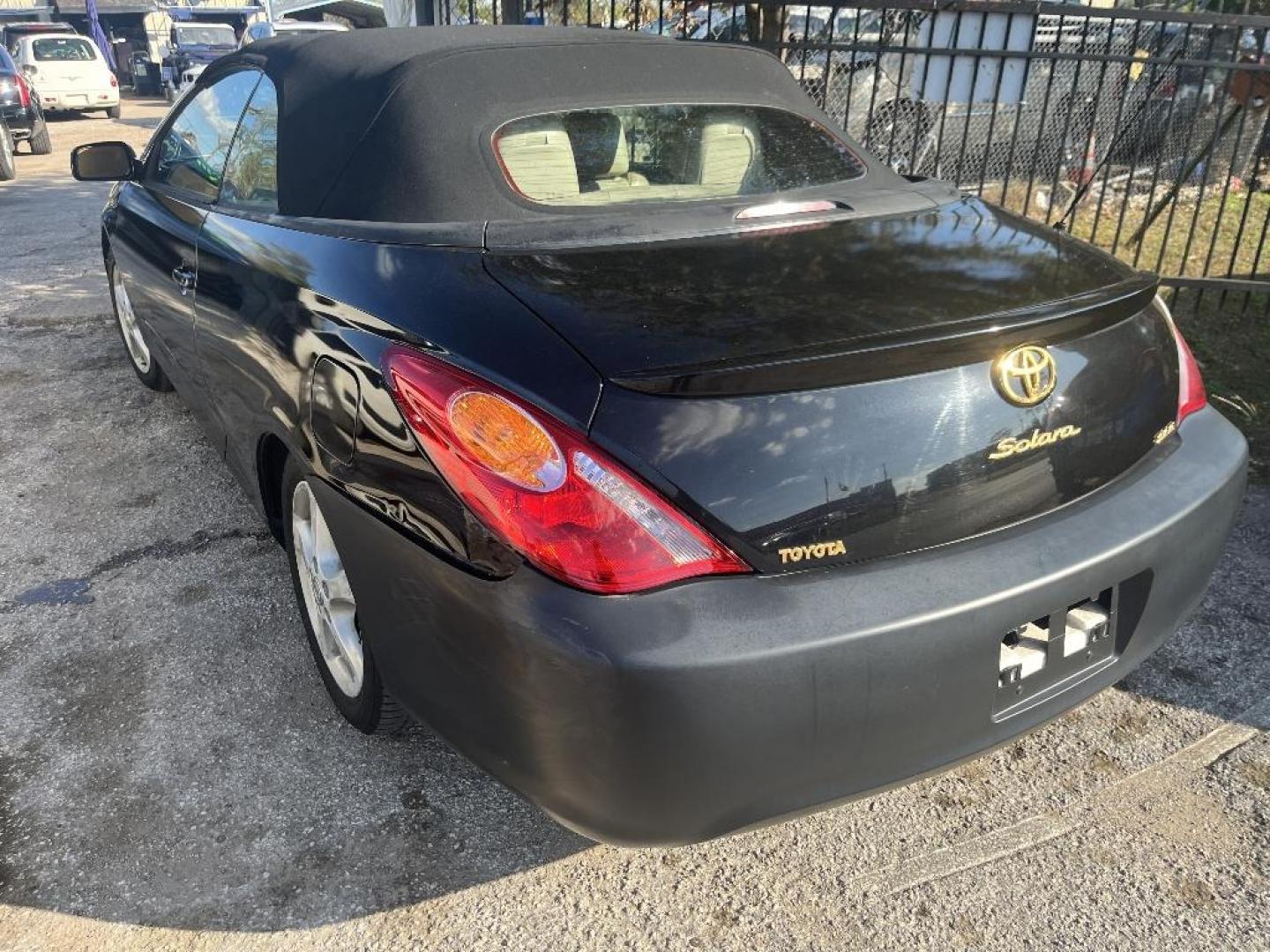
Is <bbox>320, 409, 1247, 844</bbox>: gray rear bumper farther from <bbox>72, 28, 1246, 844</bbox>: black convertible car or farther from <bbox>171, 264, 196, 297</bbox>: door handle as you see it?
<bbox>171, 264, 196, 297</bbox>: door handle

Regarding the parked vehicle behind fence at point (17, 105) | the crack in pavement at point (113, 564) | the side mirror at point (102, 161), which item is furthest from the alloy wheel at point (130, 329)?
the parked vehicle behind fence at point (17, 105)

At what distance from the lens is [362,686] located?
7.39 ft

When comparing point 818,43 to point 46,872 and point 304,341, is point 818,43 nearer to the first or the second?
point 304,341

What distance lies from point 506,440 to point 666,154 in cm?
139

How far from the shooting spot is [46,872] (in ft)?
6.64

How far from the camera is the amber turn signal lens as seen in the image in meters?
1.55

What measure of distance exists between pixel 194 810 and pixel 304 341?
1.09m

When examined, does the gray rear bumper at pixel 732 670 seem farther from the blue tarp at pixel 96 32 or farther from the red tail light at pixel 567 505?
the blue tarp at pixel 96 32

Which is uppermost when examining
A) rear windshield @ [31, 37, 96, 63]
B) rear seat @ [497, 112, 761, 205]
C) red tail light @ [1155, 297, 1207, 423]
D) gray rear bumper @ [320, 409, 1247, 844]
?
rear seat @ [497, 112, 761, 205]

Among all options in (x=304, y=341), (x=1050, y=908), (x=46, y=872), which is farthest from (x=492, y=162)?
→ (x=1050, y=908)

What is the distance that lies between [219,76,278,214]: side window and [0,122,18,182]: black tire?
11593mm

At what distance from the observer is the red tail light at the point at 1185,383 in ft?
7.14

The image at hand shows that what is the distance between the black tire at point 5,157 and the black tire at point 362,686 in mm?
12513

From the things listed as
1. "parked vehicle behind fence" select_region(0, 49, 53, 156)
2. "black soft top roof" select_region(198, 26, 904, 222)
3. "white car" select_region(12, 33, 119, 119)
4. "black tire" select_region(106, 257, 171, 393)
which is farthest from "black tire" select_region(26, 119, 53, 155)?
"black soft top roof" select_region(198, 26, 904, 222)
